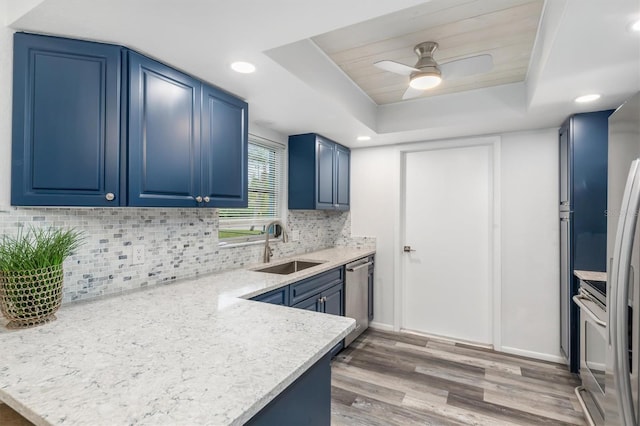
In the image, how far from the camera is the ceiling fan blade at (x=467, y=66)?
1798 mm

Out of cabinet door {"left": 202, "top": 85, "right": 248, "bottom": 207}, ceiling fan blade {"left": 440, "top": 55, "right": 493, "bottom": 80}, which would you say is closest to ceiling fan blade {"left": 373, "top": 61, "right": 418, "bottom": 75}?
ceiling fan blade {"left": 440, "top": 55, "right": 493, "bottom": 80}

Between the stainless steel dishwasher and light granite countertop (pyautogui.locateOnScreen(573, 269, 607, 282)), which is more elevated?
light granite countertop (pyautogui.locateOnScreen(573, 269, 607, 282))

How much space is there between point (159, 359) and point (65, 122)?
1.15 meters

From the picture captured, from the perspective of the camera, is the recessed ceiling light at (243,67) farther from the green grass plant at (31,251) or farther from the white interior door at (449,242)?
the white interior door at (449,242)

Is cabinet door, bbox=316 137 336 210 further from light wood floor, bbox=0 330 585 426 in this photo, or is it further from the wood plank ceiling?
light wood floor, bbox=0 330 585 426

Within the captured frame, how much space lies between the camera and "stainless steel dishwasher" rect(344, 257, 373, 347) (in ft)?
10.1

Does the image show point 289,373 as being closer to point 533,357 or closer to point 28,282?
point 28,282

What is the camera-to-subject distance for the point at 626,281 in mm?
1074

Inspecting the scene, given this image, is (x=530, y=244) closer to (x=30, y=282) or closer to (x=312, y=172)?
(x=312, y=172)

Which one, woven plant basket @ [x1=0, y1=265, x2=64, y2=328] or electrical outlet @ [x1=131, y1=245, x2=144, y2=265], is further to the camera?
electrical outlet @ [x1=131, y1=245, x2=144, y2=265]

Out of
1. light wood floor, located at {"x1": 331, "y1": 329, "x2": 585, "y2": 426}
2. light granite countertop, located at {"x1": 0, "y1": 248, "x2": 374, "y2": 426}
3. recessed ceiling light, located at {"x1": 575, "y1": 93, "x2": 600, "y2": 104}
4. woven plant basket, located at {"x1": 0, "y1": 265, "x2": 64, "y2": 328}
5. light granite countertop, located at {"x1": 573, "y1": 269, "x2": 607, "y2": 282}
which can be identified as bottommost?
light wood floor, located at {"x1": 331, "y1": 329, "x2": 585, "y2": 426}

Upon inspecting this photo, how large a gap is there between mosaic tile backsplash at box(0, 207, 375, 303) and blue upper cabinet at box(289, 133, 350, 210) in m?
0.73

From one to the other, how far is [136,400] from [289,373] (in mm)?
380

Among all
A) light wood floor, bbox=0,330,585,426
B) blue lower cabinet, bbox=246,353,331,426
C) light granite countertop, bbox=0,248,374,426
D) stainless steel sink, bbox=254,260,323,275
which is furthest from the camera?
stainless steel sink, bbox=254,260,323,275
